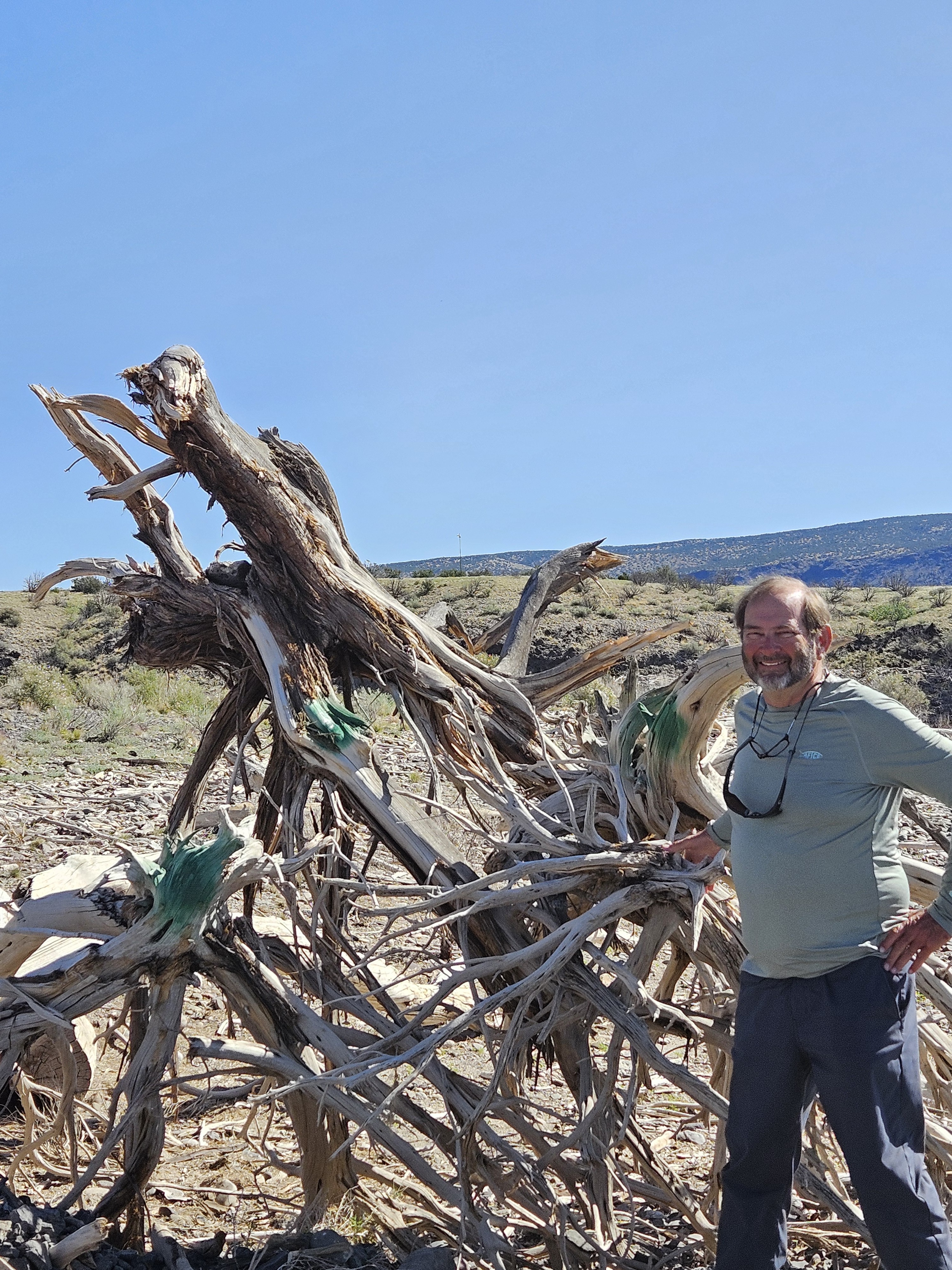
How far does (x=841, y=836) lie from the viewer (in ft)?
7.14

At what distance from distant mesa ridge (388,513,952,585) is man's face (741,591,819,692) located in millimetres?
62418

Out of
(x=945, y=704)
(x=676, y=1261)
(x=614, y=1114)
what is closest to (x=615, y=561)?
(x=614, y=1114)

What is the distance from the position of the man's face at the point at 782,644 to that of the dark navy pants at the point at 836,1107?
58 cm

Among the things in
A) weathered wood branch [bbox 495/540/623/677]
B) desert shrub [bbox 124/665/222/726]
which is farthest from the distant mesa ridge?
weathered wood branch [bbox 495/540/623/677]

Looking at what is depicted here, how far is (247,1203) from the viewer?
349 cm

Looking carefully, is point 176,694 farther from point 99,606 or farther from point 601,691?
point 99,606

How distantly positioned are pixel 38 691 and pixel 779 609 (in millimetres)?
15070

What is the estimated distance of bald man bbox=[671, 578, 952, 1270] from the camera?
2096mm

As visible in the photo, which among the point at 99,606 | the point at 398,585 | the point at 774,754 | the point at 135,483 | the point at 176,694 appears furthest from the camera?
the point at 398,585

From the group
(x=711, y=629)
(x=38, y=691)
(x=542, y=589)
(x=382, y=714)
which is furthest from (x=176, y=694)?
(x=542, y=589)

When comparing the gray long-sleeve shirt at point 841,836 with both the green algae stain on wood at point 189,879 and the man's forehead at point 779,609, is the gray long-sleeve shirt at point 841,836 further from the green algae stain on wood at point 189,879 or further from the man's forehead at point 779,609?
the green algae stain on wood at point 189,879

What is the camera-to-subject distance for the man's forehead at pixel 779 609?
2.31m

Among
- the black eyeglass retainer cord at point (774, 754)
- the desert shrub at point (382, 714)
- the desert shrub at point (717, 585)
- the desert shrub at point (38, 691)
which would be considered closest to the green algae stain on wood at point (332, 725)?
the black eyeglass retainer cord at point (774, 754)

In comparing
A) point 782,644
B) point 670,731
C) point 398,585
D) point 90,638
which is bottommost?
point 670,731
